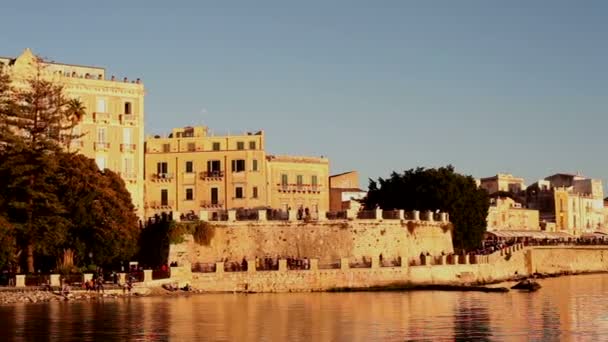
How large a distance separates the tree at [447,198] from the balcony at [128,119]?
64.6 ft

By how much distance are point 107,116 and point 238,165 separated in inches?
417

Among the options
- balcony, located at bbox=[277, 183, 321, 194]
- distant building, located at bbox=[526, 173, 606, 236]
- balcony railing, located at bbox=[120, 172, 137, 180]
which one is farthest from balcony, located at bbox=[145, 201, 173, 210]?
distant building, located at bbox=[526, 173, 606, 236]

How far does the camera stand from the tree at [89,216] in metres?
55.3

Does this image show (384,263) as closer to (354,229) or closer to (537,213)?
(354,229)

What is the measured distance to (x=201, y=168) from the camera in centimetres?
7388

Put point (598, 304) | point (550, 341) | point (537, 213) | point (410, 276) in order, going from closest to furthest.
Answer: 1. point (550, 341)
2. point (598, 304)
3. point (410, 276)
4. point (537, 213)

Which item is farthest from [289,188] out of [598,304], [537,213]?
[537,213]

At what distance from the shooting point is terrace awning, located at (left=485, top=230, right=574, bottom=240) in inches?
3740

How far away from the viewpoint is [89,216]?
5544 cm

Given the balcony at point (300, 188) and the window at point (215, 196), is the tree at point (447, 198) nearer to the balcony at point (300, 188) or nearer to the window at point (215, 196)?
the balcony at point (300, 188)

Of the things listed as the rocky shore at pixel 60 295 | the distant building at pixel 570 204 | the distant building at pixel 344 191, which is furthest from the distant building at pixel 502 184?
the rocky shore at pixel 60 295

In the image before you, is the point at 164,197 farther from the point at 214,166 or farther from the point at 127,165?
the point at 127,165

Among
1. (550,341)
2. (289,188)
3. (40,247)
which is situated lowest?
(550,341)

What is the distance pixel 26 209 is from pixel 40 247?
6.87 feet
